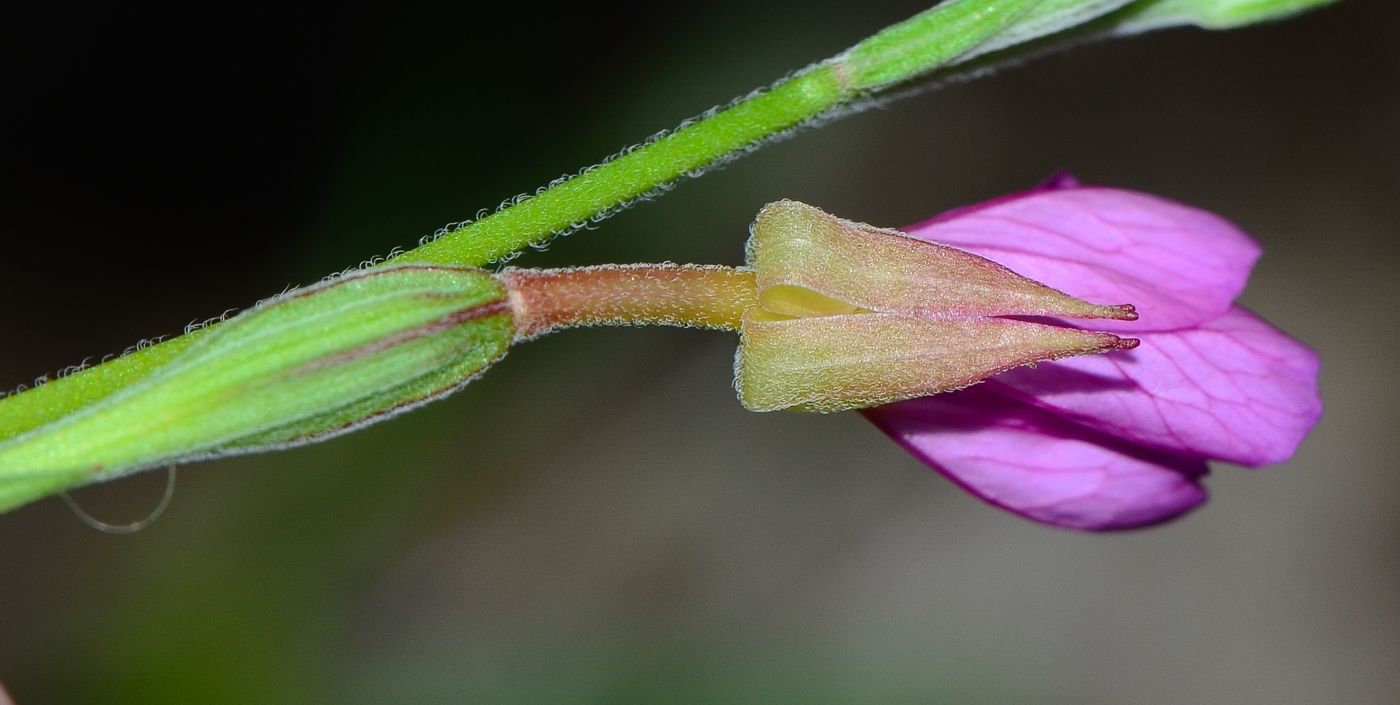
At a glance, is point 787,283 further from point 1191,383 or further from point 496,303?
point 1191,383

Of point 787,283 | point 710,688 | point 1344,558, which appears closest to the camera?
point 787,283

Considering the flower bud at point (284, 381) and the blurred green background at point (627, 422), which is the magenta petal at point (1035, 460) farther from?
the blurred green background at point (627, 422)

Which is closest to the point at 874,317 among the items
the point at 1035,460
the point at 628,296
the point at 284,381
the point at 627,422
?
the point at 628,296

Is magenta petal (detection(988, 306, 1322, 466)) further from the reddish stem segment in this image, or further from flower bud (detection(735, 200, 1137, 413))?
the reddish stem segment

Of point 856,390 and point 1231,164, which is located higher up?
point 1231,164

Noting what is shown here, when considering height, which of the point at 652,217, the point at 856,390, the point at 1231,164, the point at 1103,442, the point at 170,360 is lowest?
the point at 1103,442

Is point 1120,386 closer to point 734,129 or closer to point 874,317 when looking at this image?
point 874,317

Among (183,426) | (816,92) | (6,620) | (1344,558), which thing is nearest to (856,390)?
(816,92)
